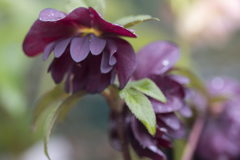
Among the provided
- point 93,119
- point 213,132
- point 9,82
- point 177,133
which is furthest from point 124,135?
point 93,119

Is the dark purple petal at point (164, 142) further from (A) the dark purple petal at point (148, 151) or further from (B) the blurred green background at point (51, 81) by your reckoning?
(B) the blurred green background at point (51, 81)

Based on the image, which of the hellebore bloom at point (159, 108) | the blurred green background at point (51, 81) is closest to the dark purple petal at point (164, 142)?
the hellebore bloom at point (159, 108)

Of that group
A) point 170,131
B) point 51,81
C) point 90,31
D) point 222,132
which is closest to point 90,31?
point 90,31

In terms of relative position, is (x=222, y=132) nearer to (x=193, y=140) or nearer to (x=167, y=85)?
(x=193, y=140)

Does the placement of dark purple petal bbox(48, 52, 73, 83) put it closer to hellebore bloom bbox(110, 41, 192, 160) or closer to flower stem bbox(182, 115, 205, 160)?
hellebore bloom bbox(110, 41, 192, 160)

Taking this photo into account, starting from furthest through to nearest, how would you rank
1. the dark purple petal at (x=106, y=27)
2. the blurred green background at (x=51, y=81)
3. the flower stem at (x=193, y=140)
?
1. the blurred green background at (x=51, y=81)
2. the flower stem at (x=193, y=140)
3. the dark purple petal at (x=106, y=27)

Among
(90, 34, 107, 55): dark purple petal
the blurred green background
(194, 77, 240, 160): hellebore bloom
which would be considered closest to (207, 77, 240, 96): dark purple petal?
(194, 77, 240, 160): hellebore bloom
